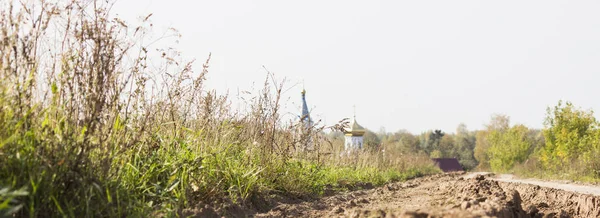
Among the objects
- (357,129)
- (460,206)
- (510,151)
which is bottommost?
(460,206)

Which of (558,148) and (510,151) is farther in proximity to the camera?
(510,151)

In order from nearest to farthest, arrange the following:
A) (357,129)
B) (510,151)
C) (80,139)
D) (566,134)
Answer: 1. (80,139)
2. (566,134)
3. (510,151)
4. (357,129)

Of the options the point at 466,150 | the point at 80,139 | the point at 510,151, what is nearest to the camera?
the point at 80,139

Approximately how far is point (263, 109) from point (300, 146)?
1.11 m

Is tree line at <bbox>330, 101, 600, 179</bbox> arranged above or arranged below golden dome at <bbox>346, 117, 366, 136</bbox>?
below

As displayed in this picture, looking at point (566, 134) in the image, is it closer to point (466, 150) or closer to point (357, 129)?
point (357, 129)

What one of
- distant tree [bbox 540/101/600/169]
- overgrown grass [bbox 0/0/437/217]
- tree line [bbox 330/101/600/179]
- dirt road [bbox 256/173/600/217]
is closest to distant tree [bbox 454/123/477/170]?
tree line [bbox 330/101/600/179]

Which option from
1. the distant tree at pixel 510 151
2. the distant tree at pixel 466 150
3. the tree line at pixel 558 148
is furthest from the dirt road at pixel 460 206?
the distant tree at pixel 466 150

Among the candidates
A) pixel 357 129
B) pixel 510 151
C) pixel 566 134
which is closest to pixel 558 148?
pixel 566 134

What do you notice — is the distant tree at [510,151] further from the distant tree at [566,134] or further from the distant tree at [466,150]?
the distant tree at [466,150]

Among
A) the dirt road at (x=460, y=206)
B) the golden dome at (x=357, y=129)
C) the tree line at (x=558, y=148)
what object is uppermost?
the golden dome at (x=357, y=129)

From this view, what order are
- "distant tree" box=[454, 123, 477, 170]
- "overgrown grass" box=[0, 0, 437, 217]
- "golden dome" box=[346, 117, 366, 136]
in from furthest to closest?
"distant tree" box=[454, 123, 477, 170] → "golden dome" box=[346, 117, 366, 136] → "overgrown grass" box=[0, 0, 437, 217]

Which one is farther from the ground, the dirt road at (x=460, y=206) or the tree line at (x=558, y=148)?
the tree line at (x=558, y=148)

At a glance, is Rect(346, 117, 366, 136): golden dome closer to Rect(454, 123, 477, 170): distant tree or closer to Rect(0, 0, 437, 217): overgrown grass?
Rect(454, 123, 477, 170): distant tree
